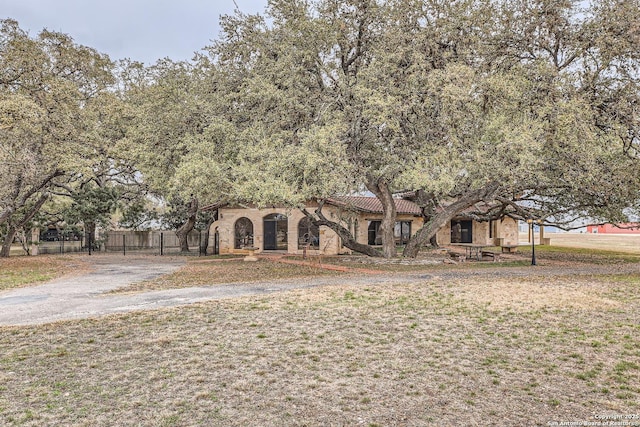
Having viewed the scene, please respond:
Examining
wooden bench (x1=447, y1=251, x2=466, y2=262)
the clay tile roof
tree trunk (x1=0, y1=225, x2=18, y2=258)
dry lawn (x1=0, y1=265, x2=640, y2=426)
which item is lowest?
dry lawn (x1=0, y1=265, x2=640, y2=426)

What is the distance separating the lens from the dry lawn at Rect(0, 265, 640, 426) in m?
4.05

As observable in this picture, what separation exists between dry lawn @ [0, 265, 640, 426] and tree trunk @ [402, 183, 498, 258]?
915 centimetres

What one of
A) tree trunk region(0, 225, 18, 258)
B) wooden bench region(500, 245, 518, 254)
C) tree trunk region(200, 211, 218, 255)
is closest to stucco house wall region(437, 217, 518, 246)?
wooden bench region(500, 245, 518, 254)

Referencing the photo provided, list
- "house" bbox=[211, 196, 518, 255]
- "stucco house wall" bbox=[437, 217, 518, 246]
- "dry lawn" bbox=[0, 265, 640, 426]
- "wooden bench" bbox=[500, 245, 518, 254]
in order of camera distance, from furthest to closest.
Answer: "stucco house wall" bbox=[437, 217, 518, 246]
"house" bbox=[211, 196, 518, 255]
"wooden bench" bbox=[500, 245, 518, 254]
"dry lawn" bbox=[0, 265, 640, 426]

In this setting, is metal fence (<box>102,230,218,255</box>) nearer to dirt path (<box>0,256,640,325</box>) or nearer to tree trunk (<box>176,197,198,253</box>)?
tree trunk (<box>176,197,198,253</box>)

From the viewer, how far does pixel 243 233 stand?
1139 inches

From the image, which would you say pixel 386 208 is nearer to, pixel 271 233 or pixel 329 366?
pixel 271 233

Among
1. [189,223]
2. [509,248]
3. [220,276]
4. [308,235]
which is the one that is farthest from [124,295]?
[509,248]

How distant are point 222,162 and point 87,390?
12924mm

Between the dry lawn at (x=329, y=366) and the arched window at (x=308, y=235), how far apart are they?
741 inches

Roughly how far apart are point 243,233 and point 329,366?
79.4 feet

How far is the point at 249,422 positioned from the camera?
3.83m

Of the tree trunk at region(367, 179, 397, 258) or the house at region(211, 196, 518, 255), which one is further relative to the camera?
the house at region(211, 196, 518, 255)

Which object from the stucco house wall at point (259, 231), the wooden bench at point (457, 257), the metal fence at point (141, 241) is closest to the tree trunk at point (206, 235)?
the stucco house wall at point (259, 231)
